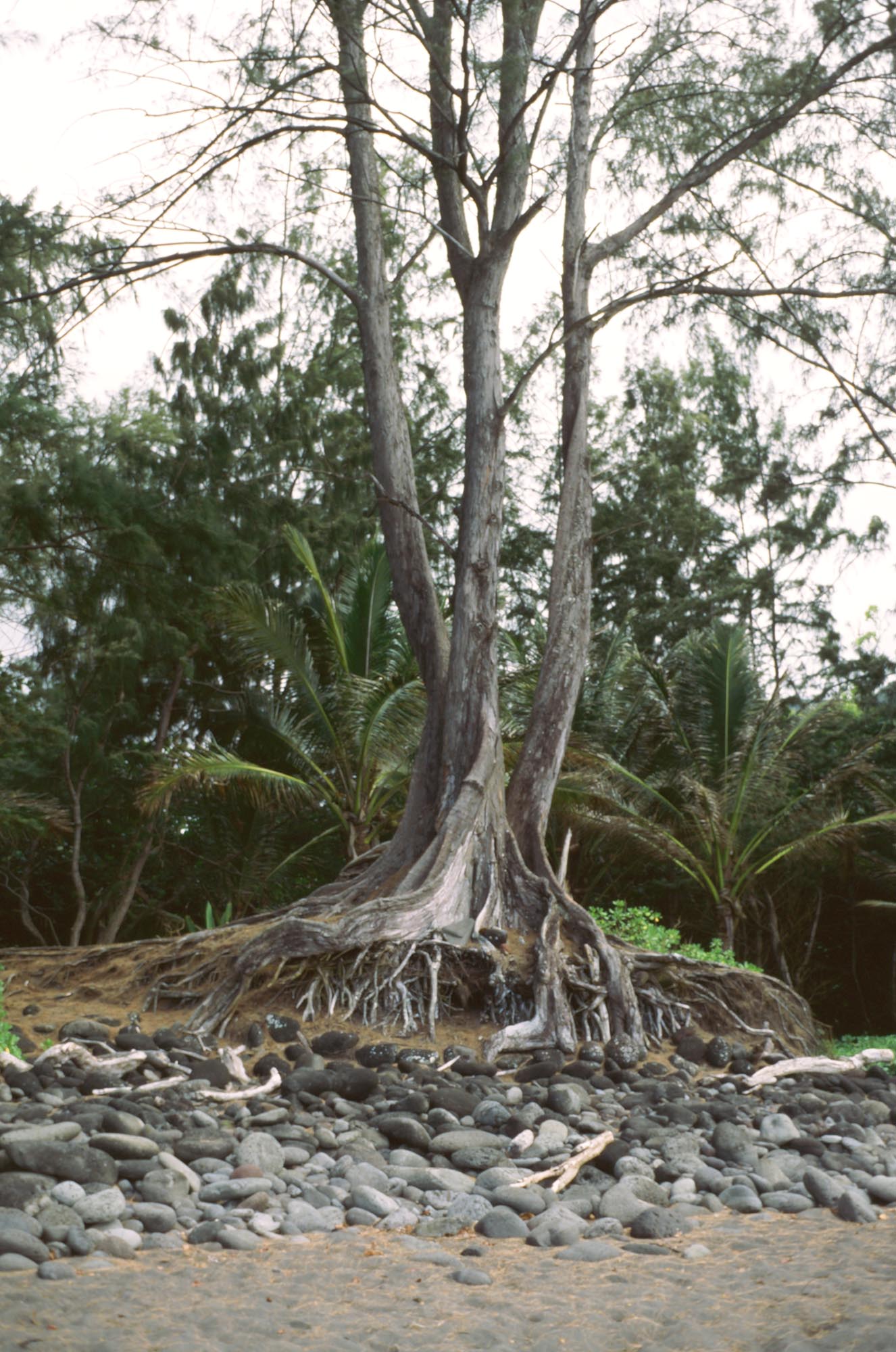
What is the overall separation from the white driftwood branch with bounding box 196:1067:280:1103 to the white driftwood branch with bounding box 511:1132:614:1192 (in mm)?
1535

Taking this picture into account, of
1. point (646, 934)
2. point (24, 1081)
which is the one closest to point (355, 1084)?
point (24, 1081)

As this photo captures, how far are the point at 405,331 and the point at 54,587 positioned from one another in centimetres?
845

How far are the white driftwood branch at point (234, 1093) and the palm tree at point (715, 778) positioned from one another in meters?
8.22

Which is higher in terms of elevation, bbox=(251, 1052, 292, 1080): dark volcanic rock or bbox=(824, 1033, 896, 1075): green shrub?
bbox=(251, 1052, 292, 1080): dark volcanic rock

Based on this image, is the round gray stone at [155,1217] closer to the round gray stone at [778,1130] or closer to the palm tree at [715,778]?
the round gray stone at [778,1130]

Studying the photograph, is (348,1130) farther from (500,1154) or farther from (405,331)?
(405,331)

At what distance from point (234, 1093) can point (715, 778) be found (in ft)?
33.6

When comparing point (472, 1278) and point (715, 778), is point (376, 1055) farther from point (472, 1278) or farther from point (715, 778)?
point (715, 778)

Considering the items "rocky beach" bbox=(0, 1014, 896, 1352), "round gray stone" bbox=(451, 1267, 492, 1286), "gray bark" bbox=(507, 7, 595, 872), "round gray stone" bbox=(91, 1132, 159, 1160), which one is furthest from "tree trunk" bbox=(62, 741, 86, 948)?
"round gray stone" bbox=(451, 1267, 492, 1286)

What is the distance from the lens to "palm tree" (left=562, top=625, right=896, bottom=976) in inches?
563

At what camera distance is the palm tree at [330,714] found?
43.1 ft

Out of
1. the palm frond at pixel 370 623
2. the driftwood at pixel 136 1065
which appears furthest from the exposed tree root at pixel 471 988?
the palm frond at pixel 370 623

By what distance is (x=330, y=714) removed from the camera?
14391mm

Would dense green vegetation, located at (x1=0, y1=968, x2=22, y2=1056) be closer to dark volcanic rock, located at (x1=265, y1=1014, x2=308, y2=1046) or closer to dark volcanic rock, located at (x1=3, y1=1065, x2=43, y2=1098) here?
dark volcanic rock, located at (x1=3, y1=1065, x2=43, y2=1098)
